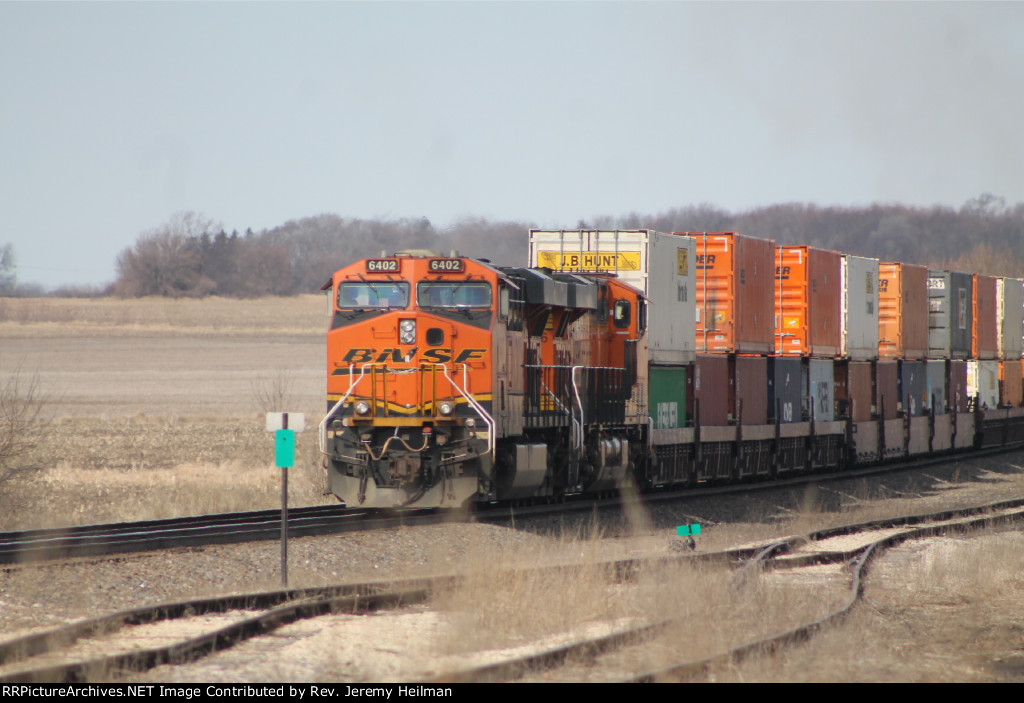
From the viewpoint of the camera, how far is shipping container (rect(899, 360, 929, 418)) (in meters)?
31.5

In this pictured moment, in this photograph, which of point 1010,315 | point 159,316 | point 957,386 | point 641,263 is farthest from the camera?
point 159,316

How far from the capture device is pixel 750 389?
2459 cm

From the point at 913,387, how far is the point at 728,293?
1116cm

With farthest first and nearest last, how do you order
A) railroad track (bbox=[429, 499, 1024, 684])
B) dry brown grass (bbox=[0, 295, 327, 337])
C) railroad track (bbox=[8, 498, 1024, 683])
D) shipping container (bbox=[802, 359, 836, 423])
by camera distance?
dry brown grass (bbox=[0, 295, 327, 337]) < shipping container (bbox=[802, 359, 836, 423]) < railroad track (bbox=[429, 499, 1024, 684]) < railroad track (bbox=[8, 498, 1024, 683])

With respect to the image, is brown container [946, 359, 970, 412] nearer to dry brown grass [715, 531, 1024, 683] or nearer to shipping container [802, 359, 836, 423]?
shipping container [802, 359, 836, 423]

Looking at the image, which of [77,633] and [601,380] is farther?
[601,380]

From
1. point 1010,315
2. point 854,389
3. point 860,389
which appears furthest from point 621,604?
point 1010,315

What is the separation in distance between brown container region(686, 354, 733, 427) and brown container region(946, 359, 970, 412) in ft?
43.3

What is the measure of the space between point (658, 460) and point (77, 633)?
14.4 m

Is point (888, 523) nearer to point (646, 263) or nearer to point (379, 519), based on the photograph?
point (646, 263)

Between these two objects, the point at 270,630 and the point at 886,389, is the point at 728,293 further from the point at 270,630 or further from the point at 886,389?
the point at 270,630

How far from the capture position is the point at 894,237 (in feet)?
332

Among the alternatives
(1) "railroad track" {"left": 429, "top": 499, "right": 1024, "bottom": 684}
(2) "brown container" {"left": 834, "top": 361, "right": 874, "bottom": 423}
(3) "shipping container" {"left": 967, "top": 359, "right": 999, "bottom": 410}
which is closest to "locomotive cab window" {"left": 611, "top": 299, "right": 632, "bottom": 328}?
(1) "railroad track" {"left": 429, "top": 499, "right": 1024, "bottom": 684}

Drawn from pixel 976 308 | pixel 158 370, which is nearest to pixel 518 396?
pixel 976 308
